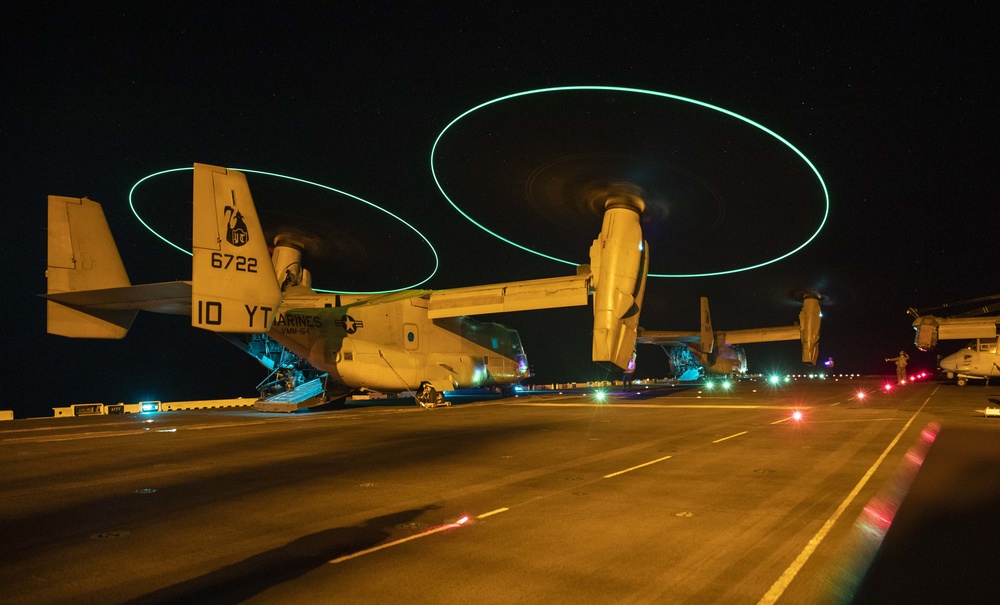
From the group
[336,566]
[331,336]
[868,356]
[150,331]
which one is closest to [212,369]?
[150,331]

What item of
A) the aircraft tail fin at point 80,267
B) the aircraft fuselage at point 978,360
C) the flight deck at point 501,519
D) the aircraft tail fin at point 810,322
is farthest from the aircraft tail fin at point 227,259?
the aircraft fuselage at point 978,360

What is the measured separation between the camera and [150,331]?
46938 mm

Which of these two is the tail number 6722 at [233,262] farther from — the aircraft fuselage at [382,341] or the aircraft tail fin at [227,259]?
the aircraft fuselage at [382,341]

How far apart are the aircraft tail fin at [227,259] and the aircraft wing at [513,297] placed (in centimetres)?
1304

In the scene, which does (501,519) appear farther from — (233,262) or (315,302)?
(315,302)

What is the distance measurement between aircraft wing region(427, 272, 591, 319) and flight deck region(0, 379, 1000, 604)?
1294 centimetres

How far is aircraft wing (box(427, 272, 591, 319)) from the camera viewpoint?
28.2m

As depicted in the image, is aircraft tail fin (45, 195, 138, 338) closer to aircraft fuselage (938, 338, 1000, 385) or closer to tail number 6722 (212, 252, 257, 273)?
tail number 6722 (212, 252, 257, 273)

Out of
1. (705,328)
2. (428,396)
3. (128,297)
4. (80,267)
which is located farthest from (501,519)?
(705,328)

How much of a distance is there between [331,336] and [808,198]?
66.4 ft

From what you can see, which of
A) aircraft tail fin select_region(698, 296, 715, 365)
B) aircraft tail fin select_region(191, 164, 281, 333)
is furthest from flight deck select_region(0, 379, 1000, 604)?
aircraft tail fin select_region(698, 296, 715, 365)

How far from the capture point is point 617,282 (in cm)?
2564

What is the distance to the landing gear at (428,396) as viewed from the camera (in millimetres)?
32344

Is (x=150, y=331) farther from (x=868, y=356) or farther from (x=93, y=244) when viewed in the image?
(x=868, y=356)
